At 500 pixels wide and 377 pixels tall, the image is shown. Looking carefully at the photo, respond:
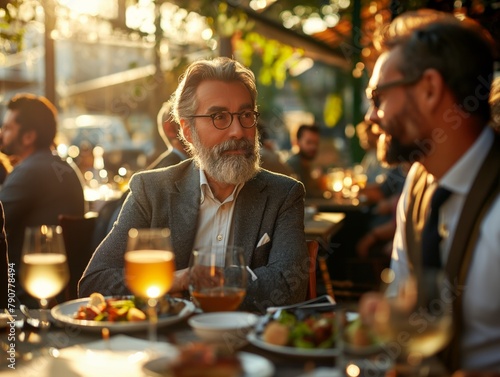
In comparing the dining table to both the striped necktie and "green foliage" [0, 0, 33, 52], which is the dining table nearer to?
the striped necktie

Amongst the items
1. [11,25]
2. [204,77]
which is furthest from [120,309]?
[11,25]

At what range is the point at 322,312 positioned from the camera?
1822 millimetres

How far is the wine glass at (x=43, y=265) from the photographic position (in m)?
1.65

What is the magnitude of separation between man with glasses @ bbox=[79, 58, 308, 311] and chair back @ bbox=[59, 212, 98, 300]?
3.18 ft

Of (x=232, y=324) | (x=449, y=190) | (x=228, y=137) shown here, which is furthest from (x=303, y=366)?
(x=228, y=137)

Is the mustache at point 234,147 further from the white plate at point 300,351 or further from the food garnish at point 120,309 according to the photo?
the white plate at point 300,351

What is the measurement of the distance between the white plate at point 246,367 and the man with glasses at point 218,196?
1.04m

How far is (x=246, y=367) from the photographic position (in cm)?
139

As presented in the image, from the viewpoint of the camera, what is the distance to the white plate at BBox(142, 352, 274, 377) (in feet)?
4.42

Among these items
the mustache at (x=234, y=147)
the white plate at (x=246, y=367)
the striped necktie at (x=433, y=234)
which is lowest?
the white plate at (x=246, y=367)

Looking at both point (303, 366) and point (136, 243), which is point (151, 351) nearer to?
point (136, 243)

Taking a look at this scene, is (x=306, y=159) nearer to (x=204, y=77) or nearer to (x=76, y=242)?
(x=76, y=242)

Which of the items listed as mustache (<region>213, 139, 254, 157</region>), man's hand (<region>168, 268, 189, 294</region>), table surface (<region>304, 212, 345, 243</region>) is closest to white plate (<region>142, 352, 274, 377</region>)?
man's hand (<region>168, 268, 189, 294</region>)

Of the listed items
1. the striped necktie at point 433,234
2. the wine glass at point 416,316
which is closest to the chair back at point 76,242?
the striped necktie at point 433,234
